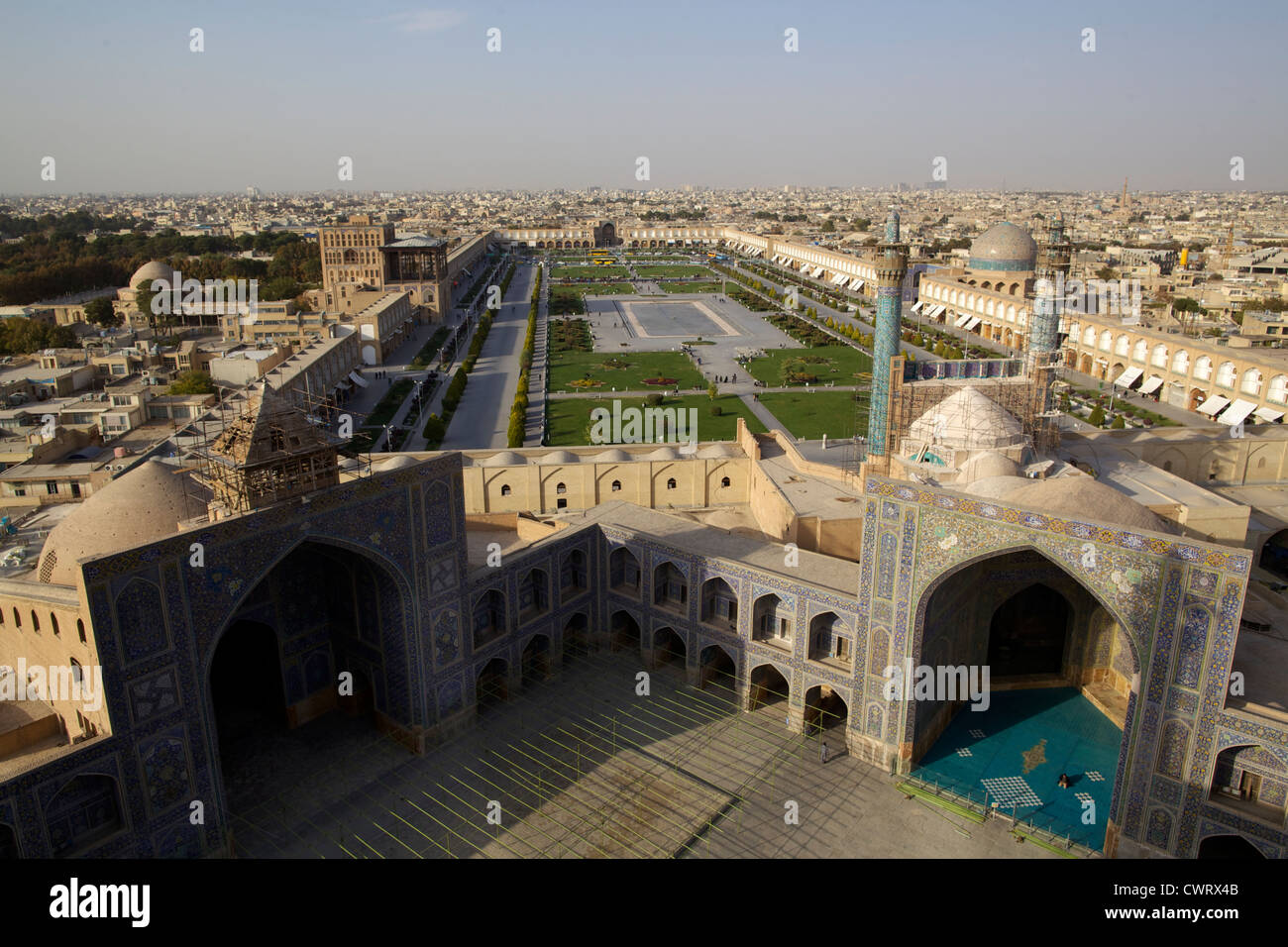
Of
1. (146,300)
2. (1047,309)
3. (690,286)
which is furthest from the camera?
(690,286)

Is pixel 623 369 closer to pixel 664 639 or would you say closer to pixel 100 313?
pixel 664 639

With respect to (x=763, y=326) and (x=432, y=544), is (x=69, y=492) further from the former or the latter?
(x=763, y=326)

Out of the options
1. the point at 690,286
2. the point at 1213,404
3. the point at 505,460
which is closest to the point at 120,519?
the point at 505,460

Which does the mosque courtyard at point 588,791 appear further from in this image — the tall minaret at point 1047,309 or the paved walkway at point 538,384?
the paved walkway at point 538,384

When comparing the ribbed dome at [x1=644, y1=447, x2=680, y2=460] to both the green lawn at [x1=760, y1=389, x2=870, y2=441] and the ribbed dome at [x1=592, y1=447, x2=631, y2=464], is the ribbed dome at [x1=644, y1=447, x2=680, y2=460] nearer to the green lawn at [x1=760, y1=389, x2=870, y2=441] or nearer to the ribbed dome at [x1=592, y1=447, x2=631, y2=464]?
the ribbed dome at [x1=592, y1=447, x2=631, y2=464]

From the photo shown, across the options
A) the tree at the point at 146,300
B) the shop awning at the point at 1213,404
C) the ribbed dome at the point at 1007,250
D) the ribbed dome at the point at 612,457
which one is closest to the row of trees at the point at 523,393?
the ribbed dome at the point at 612,457

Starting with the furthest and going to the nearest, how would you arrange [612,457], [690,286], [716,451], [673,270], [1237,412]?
[673,270] → [690,286] → [1237,412] → [716,451] → [612,457]

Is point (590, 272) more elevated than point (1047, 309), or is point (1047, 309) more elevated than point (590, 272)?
point (1047, 309)

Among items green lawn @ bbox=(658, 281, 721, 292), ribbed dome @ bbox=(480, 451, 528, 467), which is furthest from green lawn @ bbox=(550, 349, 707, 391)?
green lawn @ bbox=(658, 281, 721, 292)
